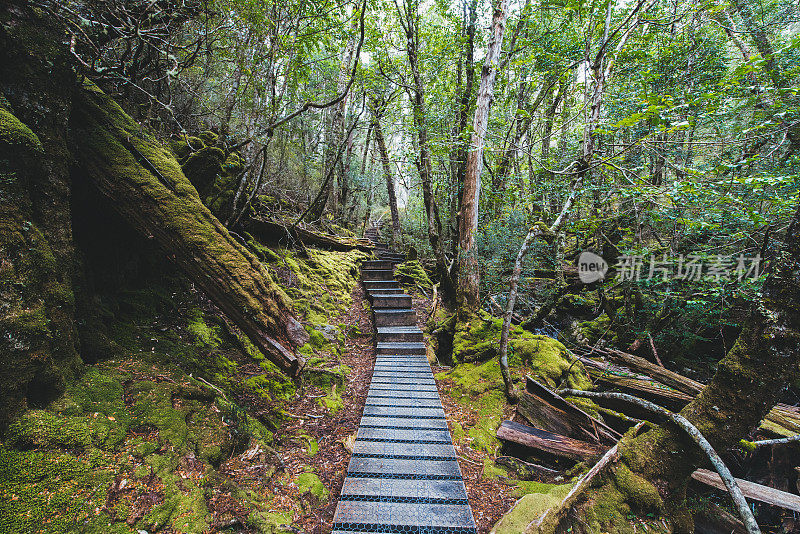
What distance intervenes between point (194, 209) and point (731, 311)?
322 inches

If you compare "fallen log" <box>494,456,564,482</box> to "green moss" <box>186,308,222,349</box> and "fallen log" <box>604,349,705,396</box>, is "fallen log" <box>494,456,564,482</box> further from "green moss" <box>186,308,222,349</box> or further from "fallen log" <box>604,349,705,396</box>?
"green moss" <box>186,308,222,349</box>

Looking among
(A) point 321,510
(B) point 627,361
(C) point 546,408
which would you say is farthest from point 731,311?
(A) point 321,510

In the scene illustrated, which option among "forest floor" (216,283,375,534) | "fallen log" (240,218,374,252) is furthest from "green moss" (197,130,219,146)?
"forest floor" (216,283,375,534)

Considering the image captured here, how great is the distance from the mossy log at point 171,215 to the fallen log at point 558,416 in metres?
3.08

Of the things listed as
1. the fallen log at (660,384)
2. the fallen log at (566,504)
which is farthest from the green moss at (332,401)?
the fallen log at (660,384)

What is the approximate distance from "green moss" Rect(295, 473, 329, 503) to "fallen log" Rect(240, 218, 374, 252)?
16.1 feet

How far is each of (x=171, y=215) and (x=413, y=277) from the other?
8.00 m

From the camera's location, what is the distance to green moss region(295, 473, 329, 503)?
2805mm

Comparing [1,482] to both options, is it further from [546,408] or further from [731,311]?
[731,311]

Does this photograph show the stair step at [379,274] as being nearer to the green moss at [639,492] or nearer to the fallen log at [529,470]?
the fallen log at [529,470]

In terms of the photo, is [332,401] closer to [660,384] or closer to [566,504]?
[566,504]

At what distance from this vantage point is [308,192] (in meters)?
13.8

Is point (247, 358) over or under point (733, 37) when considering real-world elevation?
under

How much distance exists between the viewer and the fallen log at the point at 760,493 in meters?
2.54
